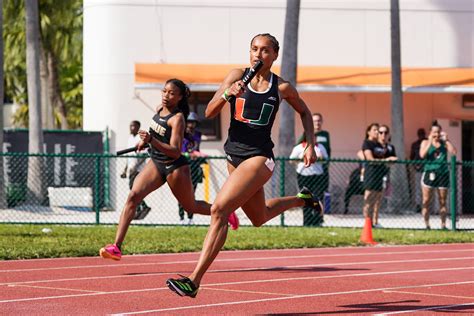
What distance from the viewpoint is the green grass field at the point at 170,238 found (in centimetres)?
1595

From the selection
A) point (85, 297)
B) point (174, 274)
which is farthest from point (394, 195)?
point (85, 297)

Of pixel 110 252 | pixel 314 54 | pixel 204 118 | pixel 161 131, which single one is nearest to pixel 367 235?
pixel 161 131

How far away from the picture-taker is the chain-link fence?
22.5 m

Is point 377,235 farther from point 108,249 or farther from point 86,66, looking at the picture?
point 86,66

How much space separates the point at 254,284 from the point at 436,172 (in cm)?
1101

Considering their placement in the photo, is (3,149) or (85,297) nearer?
(85,297)

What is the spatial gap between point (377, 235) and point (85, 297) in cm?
979

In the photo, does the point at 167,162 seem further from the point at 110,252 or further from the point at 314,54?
the point at 314,54

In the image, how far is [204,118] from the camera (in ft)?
93.7

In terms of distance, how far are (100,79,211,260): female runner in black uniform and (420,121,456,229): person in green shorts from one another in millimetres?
9901

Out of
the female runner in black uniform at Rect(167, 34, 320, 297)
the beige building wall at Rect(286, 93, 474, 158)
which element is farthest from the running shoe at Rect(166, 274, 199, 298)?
the beige building wall at Rect(286, 93, 474, 158)

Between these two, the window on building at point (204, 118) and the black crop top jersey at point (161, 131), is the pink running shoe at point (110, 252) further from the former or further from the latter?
the window on building at point (204, 118)

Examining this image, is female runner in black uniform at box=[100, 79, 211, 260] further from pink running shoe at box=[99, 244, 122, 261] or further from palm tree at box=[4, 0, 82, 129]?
palm tree at box=[4, 0, 82, 129]

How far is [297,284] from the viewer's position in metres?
12.5
